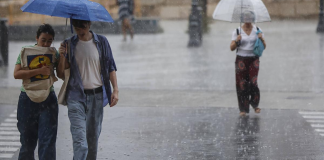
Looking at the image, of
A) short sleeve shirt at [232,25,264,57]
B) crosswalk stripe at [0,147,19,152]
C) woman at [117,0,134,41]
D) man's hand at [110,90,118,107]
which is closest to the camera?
man's hand at [110,90,118,107]

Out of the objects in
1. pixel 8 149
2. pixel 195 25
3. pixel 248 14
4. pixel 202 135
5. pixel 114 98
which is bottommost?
pixel 195 25

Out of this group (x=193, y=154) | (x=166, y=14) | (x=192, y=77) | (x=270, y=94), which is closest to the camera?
(x=193, y=154)

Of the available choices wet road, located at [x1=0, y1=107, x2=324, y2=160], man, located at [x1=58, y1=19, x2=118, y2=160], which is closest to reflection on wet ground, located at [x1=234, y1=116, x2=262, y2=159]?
wet road, located at [x1=0, y1=107, x2=324, y2=160]

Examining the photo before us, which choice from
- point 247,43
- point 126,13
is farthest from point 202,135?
point 126,13

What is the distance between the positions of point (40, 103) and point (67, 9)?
92 cm

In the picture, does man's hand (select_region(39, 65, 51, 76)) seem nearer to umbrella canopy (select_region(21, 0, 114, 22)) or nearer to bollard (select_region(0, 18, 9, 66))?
umbrella canopy (select_region(21, 0, 114, 22))

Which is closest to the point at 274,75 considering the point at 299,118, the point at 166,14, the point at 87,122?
the point at 299,118

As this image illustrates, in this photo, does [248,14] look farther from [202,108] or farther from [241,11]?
[202,108]

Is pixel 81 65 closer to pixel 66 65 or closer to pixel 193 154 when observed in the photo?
pixel 66 65

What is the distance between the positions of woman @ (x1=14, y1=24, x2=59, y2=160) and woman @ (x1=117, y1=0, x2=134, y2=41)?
45.4 feet

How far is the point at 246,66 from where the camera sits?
8.41 metres

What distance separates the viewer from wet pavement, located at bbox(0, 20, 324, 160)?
6.75m

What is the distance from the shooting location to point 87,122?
17.7ft

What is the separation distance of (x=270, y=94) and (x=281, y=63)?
3800mm
